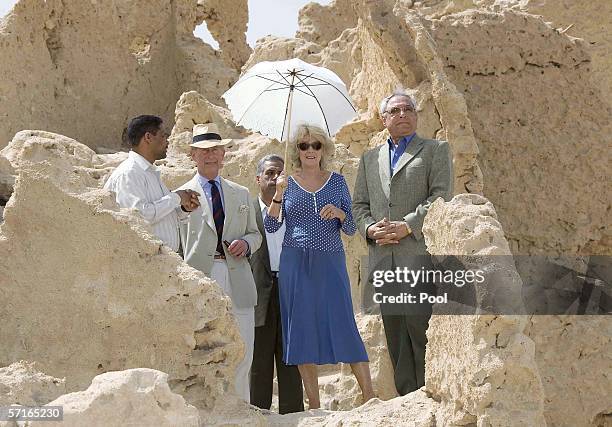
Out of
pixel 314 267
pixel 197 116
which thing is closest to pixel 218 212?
pixel 314 267

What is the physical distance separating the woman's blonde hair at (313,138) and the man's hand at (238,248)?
0.55 m

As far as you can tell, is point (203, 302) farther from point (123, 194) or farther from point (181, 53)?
point (181, 53)

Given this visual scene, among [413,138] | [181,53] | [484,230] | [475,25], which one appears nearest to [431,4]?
[181,53]

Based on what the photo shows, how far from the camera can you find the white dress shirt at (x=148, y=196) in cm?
521

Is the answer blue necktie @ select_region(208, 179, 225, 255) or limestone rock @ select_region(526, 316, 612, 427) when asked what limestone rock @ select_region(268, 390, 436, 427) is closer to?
blue necktie @ select_region(208, 179, 225, 255)

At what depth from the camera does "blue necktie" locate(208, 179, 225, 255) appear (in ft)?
18.4

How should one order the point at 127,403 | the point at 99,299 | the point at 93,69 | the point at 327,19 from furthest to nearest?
1. the point at 327,19
2. the point at 93,69
3. the point at 99,299
4. the point at 127,403

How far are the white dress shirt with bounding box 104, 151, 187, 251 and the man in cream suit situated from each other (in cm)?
19

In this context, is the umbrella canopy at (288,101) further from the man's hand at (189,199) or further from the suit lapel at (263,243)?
the man's hand at (189,199)

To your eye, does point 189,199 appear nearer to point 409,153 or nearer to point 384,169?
point 384,169

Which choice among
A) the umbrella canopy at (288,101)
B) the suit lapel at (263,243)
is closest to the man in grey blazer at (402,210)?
the suit lapel at (263,243)

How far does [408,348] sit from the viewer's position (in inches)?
210

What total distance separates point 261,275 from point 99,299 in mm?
1781

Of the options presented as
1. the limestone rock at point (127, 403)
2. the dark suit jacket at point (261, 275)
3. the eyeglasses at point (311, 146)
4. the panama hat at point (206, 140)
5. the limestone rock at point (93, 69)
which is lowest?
the limestone rock at point (127, 403)
